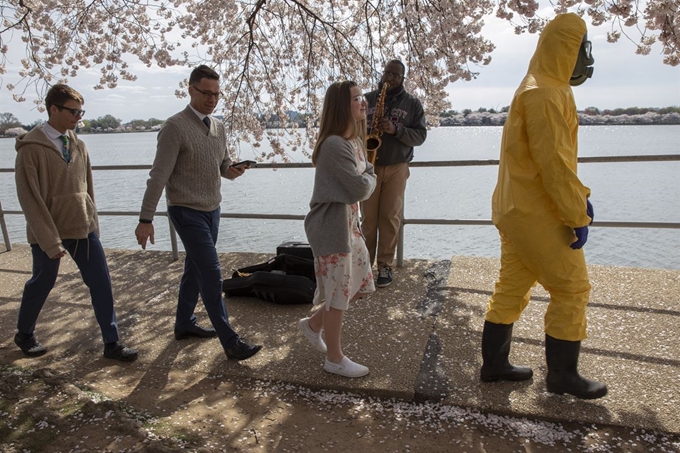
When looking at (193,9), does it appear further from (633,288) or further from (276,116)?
(633,288)

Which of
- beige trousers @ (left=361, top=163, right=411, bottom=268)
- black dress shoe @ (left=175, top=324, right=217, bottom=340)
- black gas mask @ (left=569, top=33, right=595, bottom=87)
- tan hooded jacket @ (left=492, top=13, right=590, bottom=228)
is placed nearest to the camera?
tan hooded jacket @ (left=492, top=13, right=590, bottom=228)

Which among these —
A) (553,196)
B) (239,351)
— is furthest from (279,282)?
(553,196)

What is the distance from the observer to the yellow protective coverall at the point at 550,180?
2.28 m

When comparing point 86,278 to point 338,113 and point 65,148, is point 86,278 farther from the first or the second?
point 338,113

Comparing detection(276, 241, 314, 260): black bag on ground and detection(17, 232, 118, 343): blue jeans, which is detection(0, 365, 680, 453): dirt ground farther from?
detection(276, 241, 314, 260): black bag on ground

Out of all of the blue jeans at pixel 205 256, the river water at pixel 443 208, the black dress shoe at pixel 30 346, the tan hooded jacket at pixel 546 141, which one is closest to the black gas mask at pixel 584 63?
the tan hooded jacket at pixel 546 141

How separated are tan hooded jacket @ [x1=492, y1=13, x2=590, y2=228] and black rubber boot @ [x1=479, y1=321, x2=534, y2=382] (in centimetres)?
59

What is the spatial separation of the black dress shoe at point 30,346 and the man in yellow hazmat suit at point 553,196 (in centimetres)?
305

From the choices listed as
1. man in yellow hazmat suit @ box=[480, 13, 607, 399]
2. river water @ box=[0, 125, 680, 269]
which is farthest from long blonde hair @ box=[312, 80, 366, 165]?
river water @ box=[0, 125, 680, 269]

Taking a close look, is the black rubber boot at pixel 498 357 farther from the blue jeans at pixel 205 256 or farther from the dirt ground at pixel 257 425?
the blue jeans at pixel 205 256

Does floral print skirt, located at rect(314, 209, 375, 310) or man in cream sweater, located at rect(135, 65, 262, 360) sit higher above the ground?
man in cream sweater, located at rect(135, 65, 262, 360)

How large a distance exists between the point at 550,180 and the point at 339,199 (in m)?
1.01

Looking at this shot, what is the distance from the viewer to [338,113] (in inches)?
105

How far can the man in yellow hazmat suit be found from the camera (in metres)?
2.29
